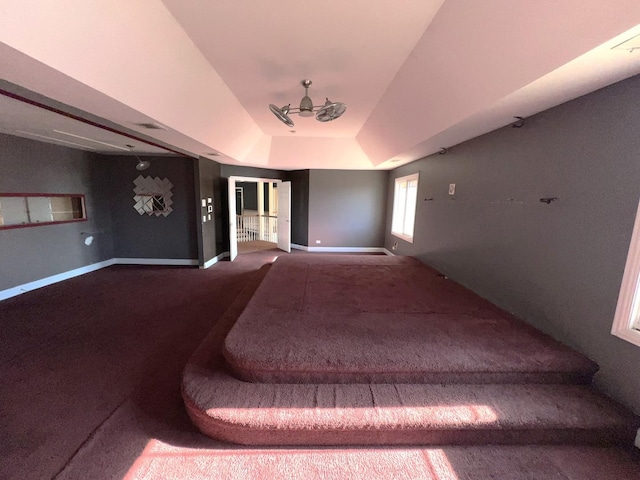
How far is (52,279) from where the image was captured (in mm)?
4465

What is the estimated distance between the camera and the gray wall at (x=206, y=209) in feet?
17.6

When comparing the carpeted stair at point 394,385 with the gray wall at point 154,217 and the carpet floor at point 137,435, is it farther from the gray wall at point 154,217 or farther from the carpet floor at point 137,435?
the gray wall at point 154,217

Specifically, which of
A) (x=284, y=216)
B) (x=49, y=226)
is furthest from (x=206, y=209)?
(x=49, y=226)

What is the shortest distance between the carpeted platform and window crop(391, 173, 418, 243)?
8.27ft

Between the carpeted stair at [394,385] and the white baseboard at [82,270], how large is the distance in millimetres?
3794

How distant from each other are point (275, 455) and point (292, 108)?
394cm

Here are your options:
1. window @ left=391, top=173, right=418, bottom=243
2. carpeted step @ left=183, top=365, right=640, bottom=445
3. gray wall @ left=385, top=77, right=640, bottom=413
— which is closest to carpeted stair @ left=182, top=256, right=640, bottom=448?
carpeted step @ left=183, top=365, right=640, bottom=445

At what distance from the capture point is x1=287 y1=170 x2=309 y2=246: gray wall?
23.5 feet

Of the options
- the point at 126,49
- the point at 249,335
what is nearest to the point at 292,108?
the point at 126,49

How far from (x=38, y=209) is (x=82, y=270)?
1.33 metres

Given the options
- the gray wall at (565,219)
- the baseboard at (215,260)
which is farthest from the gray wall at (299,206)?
the gray wall at (565,219)

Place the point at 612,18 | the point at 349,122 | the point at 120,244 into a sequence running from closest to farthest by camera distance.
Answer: the point at 612,18
the point at 349,122
the point at 120,244

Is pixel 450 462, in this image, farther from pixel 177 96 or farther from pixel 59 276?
pixel 59 276

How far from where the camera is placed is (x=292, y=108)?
3799 mm
